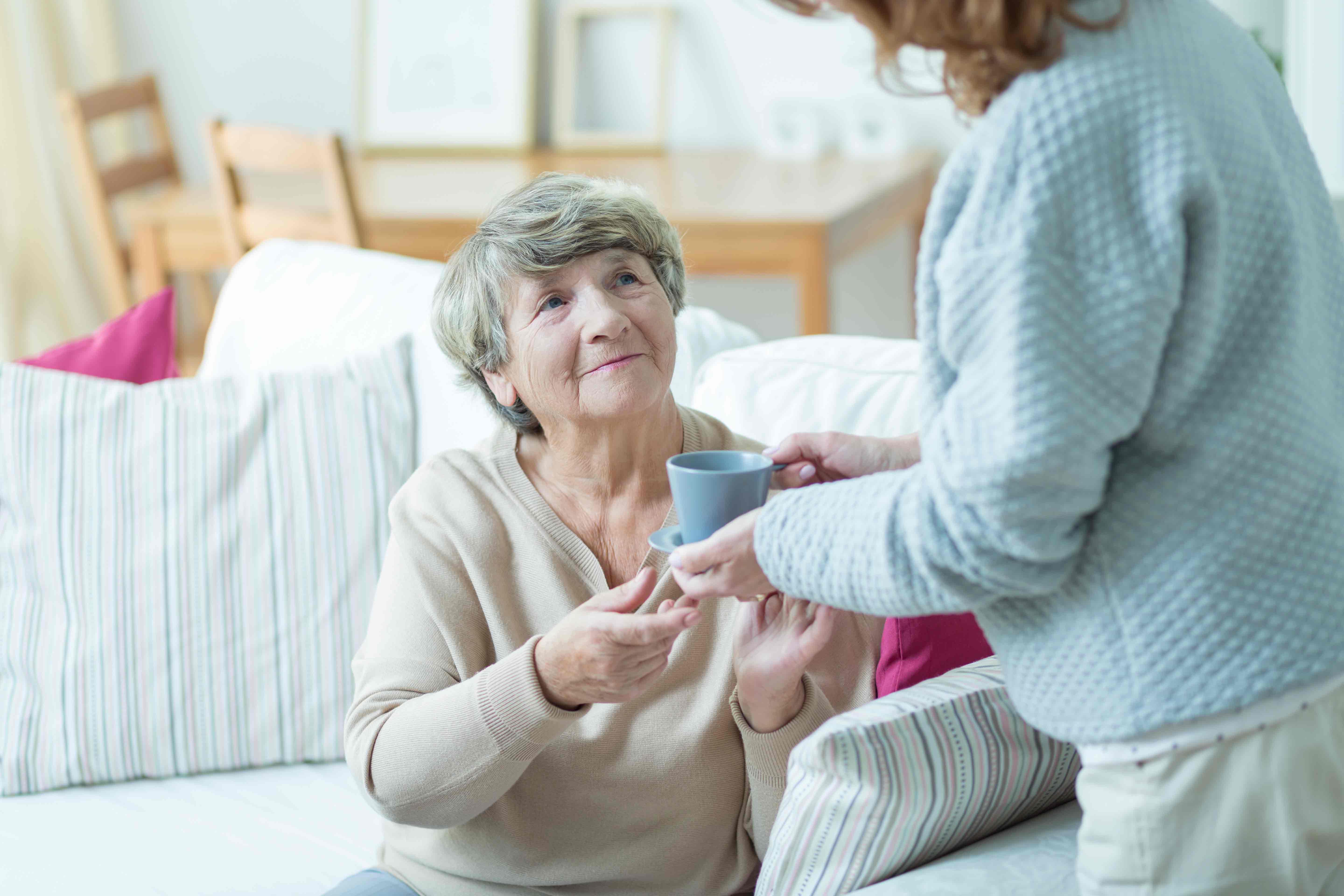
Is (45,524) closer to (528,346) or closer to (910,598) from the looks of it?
(528,346)

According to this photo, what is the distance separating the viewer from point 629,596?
1097 millimetres

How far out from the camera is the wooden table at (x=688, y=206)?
2.90 metres

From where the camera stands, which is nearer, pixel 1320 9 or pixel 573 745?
pixel 573 745

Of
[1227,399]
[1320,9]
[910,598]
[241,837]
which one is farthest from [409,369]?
[1320,9]

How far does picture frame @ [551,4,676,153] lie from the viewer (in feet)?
12.3

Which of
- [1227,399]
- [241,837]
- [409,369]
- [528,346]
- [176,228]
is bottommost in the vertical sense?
[241,837]

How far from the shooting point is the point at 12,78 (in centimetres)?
380

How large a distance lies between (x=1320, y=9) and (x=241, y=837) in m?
2.20

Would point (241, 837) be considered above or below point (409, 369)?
below

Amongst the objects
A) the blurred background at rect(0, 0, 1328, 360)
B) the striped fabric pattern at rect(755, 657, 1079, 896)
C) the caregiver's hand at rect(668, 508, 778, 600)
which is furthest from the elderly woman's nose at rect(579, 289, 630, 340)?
the blurred background at rect(0, 0, 1328, 360)

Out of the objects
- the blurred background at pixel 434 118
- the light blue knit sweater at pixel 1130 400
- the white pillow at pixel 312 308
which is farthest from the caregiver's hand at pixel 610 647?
the blurred background at pixel 434 118

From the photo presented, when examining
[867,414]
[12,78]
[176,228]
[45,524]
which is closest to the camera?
[867,414]

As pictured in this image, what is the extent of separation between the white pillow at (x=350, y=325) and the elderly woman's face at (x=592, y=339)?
45 centimetres

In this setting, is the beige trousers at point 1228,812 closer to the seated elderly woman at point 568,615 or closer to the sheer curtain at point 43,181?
the seated elderly woman at point 568,615
